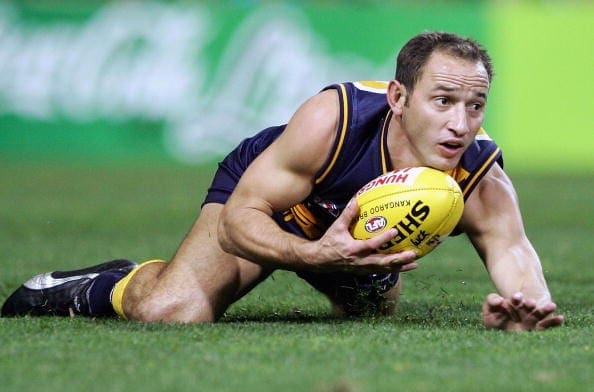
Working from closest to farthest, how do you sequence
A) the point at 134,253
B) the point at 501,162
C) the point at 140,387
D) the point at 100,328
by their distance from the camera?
1. the point at 140,387
2. the point at 100,328
3. the point at 501,162
4. the point at 134,253

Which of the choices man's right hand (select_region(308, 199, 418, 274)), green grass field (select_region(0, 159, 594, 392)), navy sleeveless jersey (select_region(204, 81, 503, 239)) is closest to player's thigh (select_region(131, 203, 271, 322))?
green grass field (select_region(0, 159, 594, 392))

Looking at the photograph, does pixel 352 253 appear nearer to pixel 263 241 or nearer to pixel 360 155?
pixel 263 241

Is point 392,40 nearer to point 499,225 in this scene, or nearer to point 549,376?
point 499,225

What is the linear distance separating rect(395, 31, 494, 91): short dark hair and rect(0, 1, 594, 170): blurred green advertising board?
13.5m

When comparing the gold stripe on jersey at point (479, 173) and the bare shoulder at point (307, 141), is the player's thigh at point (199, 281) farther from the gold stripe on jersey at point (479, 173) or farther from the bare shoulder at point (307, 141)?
the gold stripe on jersey at point (479, 173)

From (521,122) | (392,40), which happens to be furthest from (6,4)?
(521,122)

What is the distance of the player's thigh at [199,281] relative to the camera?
6.00 meters

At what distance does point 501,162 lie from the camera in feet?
20.2

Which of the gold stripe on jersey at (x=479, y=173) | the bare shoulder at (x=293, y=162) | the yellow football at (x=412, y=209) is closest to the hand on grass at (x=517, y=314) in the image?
the yellow football at (x=412, y=209)

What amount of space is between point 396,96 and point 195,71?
13997mm

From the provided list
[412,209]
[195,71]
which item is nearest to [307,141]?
[412,209]

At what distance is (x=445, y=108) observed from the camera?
5508 millimetres

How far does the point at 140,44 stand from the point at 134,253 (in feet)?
32.6

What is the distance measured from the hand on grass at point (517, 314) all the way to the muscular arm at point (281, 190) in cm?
60
